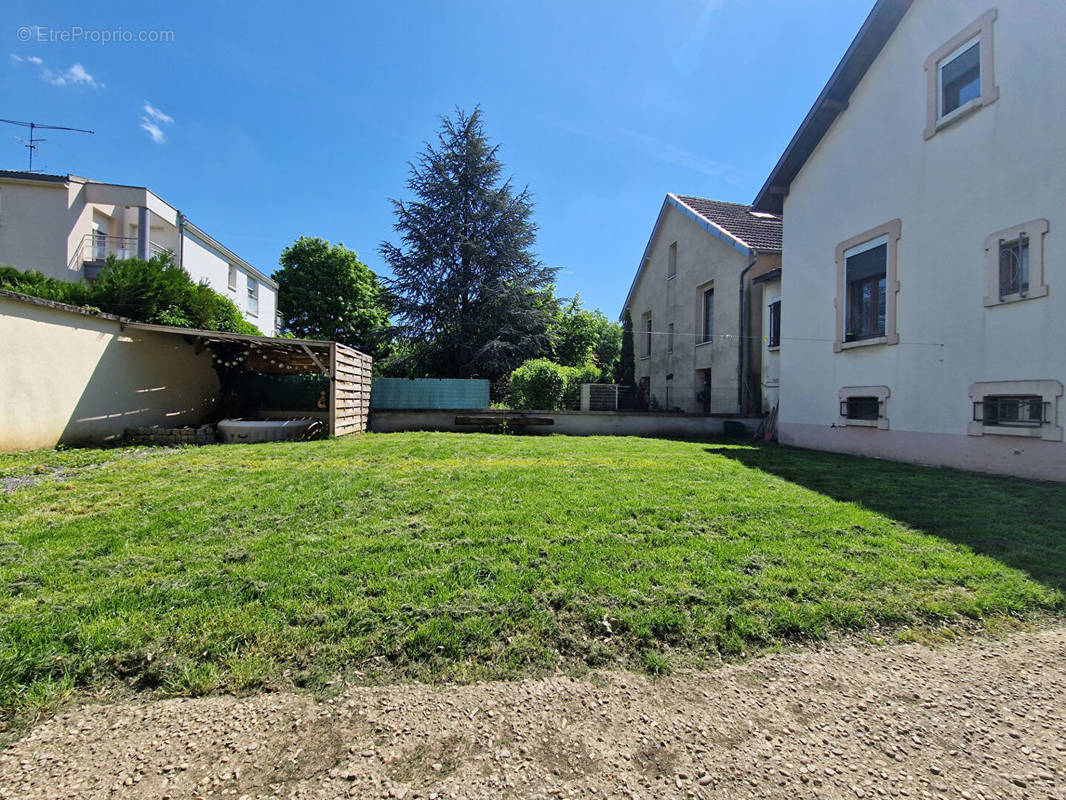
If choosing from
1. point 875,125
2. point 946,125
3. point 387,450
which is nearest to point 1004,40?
point 946,125

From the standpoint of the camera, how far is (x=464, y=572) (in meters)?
2.97

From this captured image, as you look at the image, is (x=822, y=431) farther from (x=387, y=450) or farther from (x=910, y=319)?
(x=387, y=450)

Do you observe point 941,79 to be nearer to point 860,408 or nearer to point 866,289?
point 866,289

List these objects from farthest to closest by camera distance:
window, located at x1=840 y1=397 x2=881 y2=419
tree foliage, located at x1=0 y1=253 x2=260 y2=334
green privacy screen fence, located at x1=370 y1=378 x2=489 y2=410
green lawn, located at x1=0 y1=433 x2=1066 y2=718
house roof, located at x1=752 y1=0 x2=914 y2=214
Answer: green privacy screen fence, located at x1=370 y1=378 x2=489 y2=410
tree foliage, located at x1=0 y1=253 x2=260 y2=334
window, located at x1=840 y1=397 x2=881 y2=419
house roof, located at x1=752 y1=0 x2=914 y2=214
green lawn, located at x1=0 y1=433 x2=1066 y2=718

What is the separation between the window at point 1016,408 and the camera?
626 centimetres

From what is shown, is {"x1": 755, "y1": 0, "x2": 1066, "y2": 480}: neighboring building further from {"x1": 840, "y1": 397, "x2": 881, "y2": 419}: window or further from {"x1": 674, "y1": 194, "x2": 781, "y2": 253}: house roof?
{"x1": 674, "y1": 194, "x2": 781, "y2": 253}: house roof

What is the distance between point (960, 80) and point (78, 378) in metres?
17.2

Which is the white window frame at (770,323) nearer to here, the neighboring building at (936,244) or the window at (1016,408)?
the neighboring building at (936,244)

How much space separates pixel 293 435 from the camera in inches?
424

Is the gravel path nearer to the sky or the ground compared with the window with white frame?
nearer to the ground

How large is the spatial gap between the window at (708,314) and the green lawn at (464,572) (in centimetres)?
1064

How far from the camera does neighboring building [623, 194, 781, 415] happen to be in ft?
45.5

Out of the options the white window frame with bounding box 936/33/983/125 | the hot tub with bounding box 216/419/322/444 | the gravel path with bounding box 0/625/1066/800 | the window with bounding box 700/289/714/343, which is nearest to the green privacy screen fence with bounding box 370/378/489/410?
the hot tub with bounding box 216/419/322/444

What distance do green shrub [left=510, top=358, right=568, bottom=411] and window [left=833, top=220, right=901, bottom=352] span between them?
7.35 m
